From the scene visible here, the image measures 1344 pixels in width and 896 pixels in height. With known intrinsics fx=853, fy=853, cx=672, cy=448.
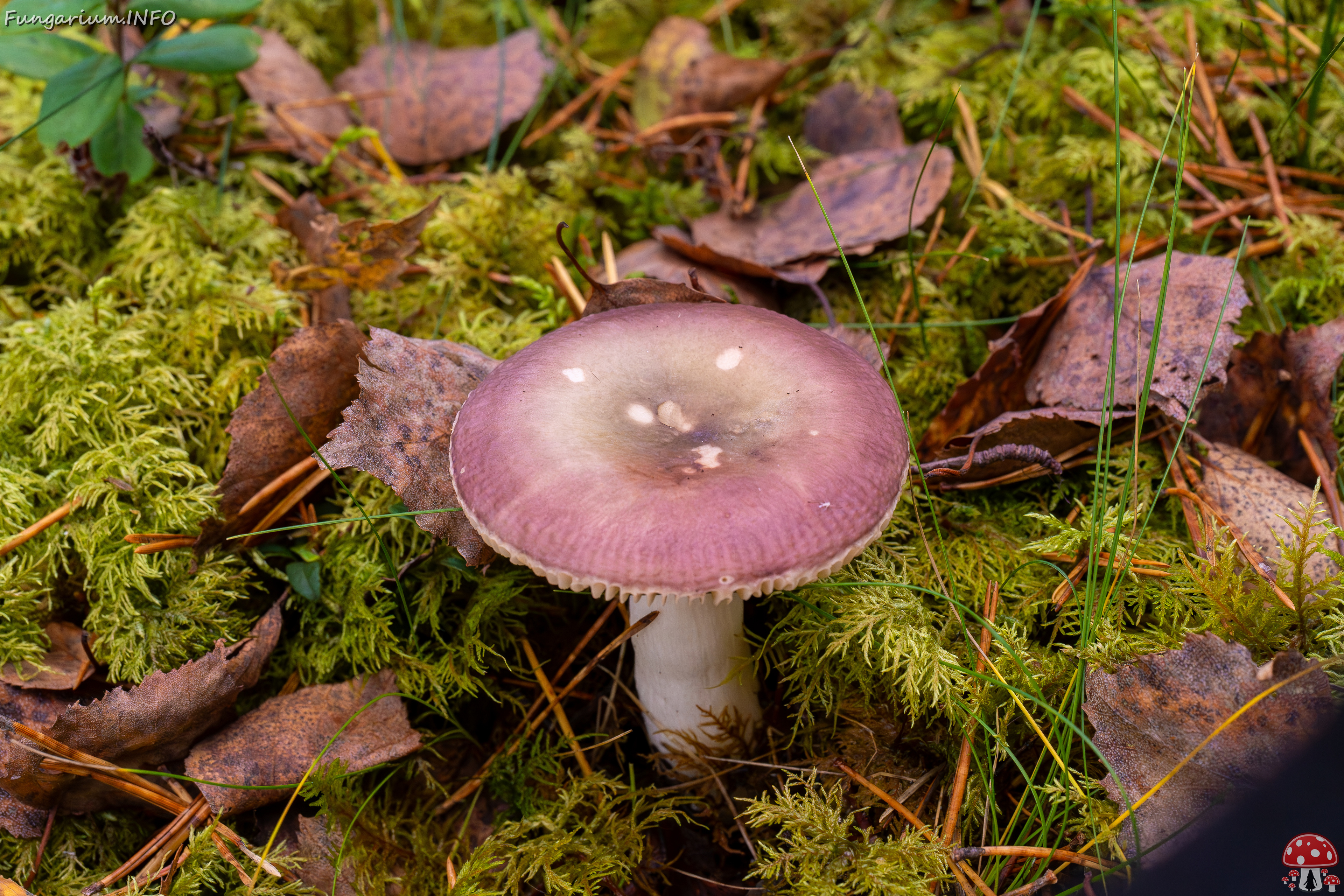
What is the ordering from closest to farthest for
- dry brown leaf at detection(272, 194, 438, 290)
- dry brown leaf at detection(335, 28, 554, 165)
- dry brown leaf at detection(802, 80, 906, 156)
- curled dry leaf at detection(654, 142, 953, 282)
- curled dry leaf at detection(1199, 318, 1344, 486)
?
curled dry leaf at detection(1199, 318, 1344, 486) < dry brown leaf at detection(272, 194, 438, 290) < curled dry leaf at detection(654, 142, 953, 282) < dry brown leaf at detection(802, 80, 906, 156) < dry brown leaf at detection(335, 28, 554, 165)

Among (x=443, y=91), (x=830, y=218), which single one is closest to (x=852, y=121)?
(x=830, y=218)

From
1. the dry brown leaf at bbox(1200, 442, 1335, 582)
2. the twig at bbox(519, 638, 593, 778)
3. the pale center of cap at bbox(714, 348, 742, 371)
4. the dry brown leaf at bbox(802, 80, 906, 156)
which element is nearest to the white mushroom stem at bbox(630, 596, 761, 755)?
the twig at bbox(519, 638, 593, 778)

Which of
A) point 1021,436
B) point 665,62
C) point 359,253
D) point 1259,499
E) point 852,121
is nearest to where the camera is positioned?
point 1259,499

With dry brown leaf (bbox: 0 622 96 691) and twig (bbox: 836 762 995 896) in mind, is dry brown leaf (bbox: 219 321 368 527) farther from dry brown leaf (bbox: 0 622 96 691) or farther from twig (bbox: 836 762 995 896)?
twig (bbox: 836 762 995 896)

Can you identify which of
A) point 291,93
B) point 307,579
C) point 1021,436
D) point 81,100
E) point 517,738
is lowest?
point 517,738

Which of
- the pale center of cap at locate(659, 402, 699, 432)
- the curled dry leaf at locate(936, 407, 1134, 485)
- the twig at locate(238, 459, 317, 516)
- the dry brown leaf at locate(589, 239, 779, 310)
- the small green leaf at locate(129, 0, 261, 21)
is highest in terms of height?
the small green leaf at locate(129, 0, 261, 21)

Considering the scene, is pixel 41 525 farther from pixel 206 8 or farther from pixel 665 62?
pixel 665 62
